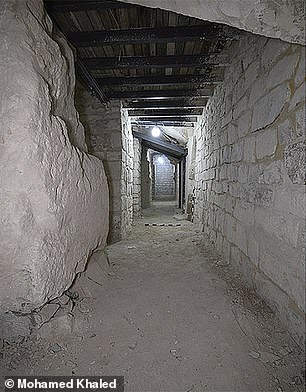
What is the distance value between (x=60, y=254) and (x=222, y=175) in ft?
7.77

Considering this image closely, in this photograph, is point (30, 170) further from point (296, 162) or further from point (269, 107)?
point (269, 107)

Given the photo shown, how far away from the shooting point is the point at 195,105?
463cm

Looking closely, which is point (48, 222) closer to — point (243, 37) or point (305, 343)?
point (305, 343)

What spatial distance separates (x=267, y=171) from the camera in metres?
1.83

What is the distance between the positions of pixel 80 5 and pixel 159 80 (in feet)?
5.50

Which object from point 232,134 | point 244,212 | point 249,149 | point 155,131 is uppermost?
point 155,131

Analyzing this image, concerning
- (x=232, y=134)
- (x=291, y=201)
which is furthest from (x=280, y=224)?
(x=232, y=134)

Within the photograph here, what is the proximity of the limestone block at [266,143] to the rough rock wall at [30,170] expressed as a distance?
151cm

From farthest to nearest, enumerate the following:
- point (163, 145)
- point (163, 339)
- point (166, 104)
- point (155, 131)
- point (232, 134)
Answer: point (163, 145) → point (155, 131) → point (166, 104) → point (232, 134) → point (163, 339)

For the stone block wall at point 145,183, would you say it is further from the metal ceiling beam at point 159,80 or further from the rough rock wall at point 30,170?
the rough rock wall at point 30,170

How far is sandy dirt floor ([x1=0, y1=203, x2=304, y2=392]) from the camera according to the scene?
128cm

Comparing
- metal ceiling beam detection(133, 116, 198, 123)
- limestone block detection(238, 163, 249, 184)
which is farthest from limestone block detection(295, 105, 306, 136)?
metal ceiling beam detection(133, 116, 198, 123)

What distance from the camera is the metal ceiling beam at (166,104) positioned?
453 cm

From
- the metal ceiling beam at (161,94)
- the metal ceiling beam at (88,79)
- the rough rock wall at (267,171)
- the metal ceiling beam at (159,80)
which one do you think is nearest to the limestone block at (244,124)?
the rough rock wall at (267,171)
